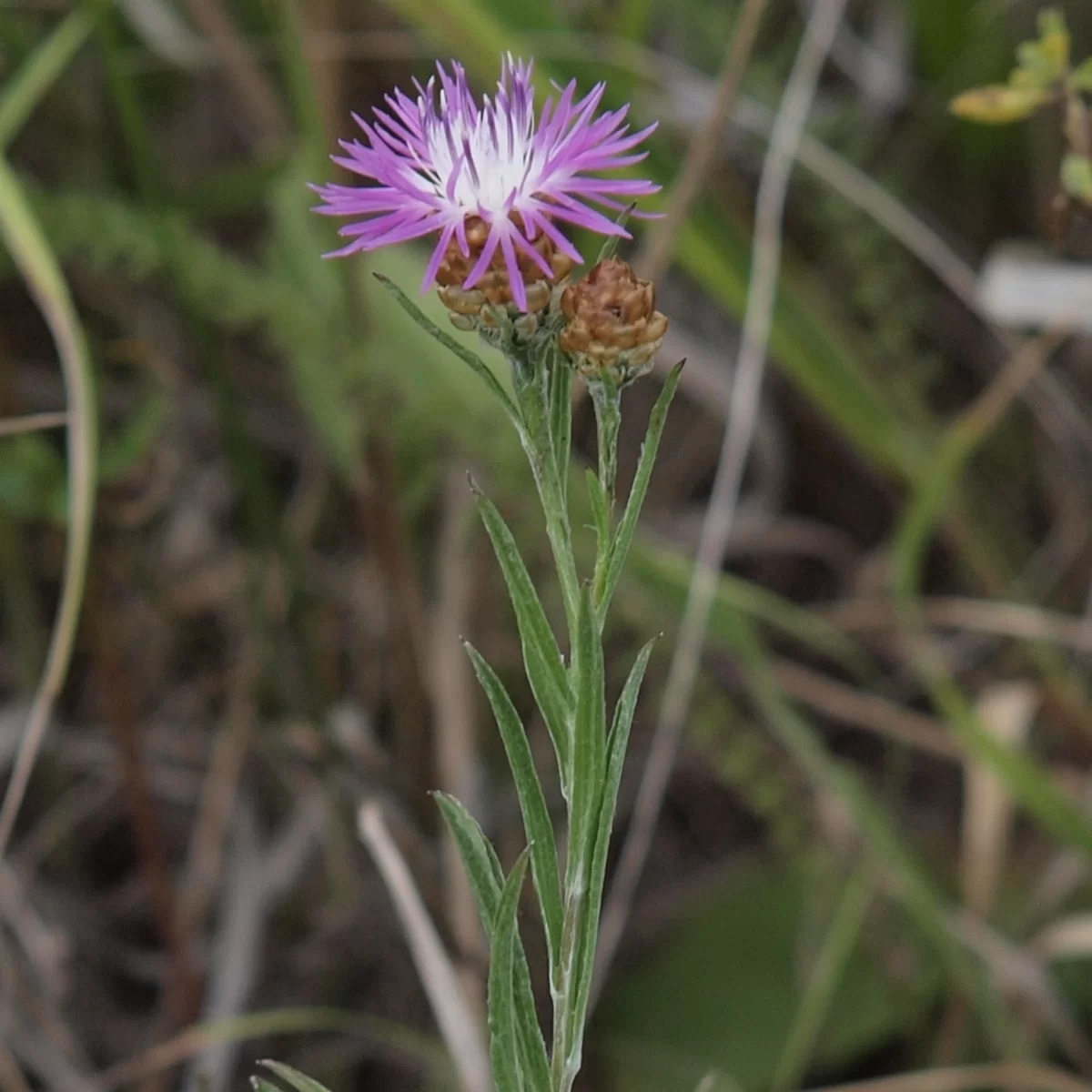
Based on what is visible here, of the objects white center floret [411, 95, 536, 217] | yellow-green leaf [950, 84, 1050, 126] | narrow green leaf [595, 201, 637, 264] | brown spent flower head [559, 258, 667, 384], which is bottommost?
brown spent flower head [559, 258, 667, 384]

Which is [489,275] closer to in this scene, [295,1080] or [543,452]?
[543,452]

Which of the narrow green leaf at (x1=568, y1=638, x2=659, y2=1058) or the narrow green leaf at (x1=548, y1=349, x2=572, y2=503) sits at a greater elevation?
the narrow green leaf at (x1=548, y1=349, x2=572, y2=503)

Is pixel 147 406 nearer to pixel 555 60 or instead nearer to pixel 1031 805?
pixel 555 60

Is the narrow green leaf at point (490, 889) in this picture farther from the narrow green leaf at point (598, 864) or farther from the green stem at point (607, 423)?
the green stem at point (607, 423)

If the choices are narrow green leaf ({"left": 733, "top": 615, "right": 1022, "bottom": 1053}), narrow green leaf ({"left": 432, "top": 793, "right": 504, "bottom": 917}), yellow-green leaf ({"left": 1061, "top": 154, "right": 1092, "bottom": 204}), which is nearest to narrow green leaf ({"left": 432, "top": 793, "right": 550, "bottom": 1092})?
narrow green leaf ({"left": 432, "top": 793, "right": 504, "bottom": 917})

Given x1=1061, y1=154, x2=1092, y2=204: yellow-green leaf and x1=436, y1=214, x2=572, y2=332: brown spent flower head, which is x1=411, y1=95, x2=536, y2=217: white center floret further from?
x1=1061, y1=154, x2=1092, y2=204: yellow-green leaf
